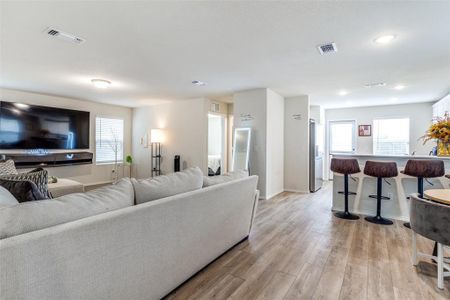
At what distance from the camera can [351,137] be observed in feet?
25.4

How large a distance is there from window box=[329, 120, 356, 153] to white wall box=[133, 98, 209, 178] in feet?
15.4

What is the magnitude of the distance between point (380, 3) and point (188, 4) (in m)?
1.69

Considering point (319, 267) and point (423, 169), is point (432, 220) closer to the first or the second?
point (319, 267)

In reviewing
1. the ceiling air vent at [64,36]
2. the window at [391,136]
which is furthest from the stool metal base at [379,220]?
the ceiling air vent at [64,36]

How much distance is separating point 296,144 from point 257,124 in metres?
1.32

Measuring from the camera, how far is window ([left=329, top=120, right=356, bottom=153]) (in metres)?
7.70

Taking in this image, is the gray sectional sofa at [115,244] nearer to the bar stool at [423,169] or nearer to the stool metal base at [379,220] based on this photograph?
the stool metal base at [379,220]

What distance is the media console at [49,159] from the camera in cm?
502

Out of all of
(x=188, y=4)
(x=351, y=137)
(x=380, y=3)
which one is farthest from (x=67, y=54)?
(x=351, y=137)

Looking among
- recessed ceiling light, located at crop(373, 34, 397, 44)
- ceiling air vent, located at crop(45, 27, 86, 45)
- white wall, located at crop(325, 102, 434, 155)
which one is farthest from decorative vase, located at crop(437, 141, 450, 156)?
ceiling air vent, located at crop(45, 27, 86, 45)

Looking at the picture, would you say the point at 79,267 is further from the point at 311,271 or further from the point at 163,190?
the point at 311,271

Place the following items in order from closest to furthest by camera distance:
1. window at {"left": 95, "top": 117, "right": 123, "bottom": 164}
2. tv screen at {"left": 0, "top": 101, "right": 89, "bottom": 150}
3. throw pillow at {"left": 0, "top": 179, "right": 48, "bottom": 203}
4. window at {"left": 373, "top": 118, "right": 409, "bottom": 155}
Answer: throw pillow at {"left": 0, "top": 179, "right": 48, "bottom": 203} < tv screen at {"left": 0, "top": 101, "right": 89, "bottom": 150} < window at {"left": 95, "top": 117, "right": 123, "bottom": 164} < window at {"left": 373, "top": 118, "right": 409, "bottom": 155}

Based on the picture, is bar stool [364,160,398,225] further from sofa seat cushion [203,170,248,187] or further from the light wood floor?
sofa seat cushion [203,170,248,187]

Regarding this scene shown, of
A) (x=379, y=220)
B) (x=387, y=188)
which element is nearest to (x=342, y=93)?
(x=387, y=188)
